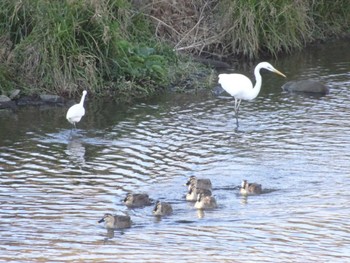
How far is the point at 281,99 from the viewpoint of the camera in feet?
61.0

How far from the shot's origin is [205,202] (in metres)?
12.1

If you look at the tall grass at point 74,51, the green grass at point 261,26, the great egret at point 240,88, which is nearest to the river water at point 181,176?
the great egret at point 240,88

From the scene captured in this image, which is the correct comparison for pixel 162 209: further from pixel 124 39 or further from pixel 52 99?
pixel 124 39

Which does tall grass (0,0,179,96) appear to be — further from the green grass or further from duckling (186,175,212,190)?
duckling (186,175,212,190)

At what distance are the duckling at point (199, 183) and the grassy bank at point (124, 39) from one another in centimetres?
615

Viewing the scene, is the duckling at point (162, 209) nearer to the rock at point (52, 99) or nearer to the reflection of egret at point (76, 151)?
the reflection of egret at point (76, 151)

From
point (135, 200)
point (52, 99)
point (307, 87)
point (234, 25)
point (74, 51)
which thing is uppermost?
point (234, 25)

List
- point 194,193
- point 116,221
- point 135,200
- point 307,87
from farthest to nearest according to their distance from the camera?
point 307,87, point 194,193, point 135,200, point 116,221

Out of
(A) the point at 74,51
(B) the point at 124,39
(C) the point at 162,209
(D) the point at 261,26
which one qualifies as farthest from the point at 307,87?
(C) the point at 162,209

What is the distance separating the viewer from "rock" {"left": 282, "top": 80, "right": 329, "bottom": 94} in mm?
18750

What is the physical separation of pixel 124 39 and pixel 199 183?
7750mm

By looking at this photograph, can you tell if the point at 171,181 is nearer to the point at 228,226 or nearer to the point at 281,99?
the point at 228,226

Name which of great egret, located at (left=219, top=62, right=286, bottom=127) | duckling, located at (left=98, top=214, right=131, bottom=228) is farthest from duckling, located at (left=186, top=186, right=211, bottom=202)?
great egret, located at (left=219, top=62, right=286, bottom=127)

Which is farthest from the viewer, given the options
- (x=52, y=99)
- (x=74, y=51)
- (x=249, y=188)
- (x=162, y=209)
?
(x=74, y=51)
